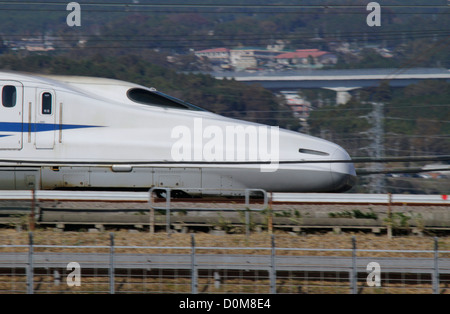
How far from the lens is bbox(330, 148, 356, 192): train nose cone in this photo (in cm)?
1349

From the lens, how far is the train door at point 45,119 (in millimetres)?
13391

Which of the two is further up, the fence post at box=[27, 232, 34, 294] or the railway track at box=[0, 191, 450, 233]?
the railway track at box=[0, 191, 450, 233]

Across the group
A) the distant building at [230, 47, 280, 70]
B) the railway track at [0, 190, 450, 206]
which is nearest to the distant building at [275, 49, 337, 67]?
the distant building at [230, 47, 280, 70]

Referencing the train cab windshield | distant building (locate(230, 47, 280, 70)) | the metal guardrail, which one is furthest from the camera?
distant building (locate(230, 47, 280, 70))

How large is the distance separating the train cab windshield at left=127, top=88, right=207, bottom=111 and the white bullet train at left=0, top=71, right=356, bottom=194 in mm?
291

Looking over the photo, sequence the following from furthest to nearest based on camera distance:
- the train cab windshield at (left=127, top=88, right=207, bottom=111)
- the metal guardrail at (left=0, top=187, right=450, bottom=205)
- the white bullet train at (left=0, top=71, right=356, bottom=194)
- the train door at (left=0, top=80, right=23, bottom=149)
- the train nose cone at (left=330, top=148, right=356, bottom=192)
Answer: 1. the train cab windshield at (left=127, top=88, right=207, bottom=111)
2. the train nose cone at (left=330, top=148, right=356, bottom=192)
3. the train door at (left=0, top=80, right=23, bottom=149)
4. the white bullet train at (left=0, top=71, right=356, bottom=194)
5. the metal guardrail at (left=0, top=187, right=450, bottom=205)

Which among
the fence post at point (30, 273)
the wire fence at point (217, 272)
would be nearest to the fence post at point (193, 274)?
the wire fence at point (217, 272)

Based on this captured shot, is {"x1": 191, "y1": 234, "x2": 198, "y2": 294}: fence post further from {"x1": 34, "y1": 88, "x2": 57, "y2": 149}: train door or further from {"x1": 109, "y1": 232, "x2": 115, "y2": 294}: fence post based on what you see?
{"x1": 34, "y1": 88, "x2": 57, "y2": 149}: train door

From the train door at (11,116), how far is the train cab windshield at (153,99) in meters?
2.34

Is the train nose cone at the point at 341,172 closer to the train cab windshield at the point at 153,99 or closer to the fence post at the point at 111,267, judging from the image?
the train cab windshield at the point at 153,99

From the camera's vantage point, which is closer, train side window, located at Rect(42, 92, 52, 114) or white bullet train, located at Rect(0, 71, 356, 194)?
white bullet train, located at Rect(0, 71, 356, 194)

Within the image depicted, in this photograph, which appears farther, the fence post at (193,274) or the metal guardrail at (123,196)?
the metal guardrail at (123,196)

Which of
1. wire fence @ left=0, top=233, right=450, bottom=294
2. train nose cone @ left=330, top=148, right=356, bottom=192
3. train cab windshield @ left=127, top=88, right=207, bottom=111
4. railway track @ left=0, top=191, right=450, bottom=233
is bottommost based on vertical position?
wire fence @ left=0, top=233, right=450, bottom=294

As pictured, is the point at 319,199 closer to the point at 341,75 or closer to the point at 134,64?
the point at 134,64
